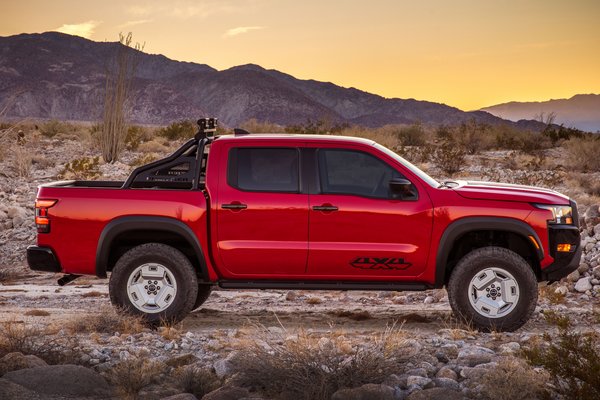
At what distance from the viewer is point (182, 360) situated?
7.53 meters

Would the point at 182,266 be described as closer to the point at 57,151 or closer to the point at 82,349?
the point at 82,349

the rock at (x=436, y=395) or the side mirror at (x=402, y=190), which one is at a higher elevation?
the side mirror at (x=402, y=190)

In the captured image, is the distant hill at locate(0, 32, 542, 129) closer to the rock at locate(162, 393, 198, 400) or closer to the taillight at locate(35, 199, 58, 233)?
the taillight at locate(35, 199, 58, 233)

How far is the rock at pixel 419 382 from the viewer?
6734 millimetres

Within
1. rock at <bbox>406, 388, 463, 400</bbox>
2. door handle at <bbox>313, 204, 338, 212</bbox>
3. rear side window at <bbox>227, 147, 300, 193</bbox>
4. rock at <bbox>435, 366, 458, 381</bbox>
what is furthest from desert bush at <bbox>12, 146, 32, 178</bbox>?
rock at <bbox>406, 388, 463, 400</bbox>

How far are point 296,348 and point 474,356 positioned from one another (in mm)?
1603

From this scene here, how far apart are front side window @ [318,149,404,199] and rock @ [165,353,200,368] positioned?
210 centimetres

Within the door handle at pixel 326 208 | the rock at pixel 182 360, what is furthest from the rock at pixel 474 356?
the rock at pixel 182 360

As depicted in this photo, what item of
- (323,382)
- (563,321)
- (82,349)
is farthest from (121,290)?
(563,321)

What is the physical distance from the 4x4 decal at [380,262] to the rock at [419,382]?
1946mm

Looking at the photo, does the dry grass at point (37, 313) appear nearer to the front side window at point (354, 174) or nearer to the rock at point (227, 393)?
the front side window at point (354, 174)

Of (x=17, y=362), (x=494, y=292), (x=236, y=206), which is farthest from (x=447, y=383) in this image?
(x=17, y=362)

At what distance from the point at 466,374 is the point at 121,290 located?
370cm

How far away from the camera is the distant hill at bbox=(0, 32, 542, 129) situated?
13450cm
